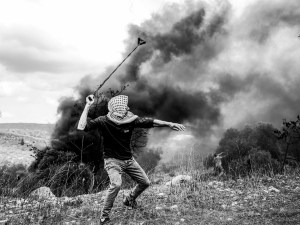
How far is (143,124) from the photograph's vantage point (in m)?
5.73

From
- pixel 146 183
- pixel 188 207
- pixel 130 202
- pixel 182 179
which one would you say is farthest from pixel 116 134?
pixel 182 179

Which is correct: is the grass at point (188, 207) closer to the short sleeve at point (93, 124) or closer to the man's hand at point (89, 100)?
the short sleeve at point (93, 124)

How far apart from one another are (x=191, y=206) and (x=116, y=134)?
2.06m

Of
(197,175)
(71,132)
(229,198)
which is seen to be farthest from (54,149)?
(229,198)

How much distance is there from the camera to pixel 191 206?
6.53 metres

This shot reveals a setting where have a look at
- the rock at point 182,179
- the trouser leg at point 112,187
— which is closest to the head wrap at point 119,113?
the trouser leg at point 112,187

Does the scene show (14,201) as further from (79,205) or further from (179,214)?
(179,214)

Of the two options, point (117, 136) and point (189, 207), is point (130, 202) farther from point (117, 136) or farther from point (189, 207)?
point (117, 136)

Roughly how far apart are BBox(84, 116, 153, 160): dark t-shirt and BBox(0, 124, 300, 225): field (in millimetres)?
1057

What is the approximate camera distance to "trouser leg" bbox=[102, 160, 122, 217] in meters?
5.40

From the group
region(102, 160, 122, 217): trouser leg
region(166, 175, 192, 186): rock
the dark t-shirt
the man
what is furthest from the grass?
the dark t-shirt

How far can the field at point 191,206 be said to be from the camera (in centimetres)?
571

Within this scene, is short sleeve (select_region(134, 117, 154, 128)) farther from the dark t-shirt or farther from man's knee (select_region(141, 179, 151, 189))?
man's knee (select_region(141, 179, 151, 189))

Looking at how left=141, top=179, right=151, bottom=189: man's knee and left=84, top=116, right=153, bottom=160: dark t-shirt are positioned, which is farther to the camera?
left=141, top=179, right=151, bottom=189: man's knee
